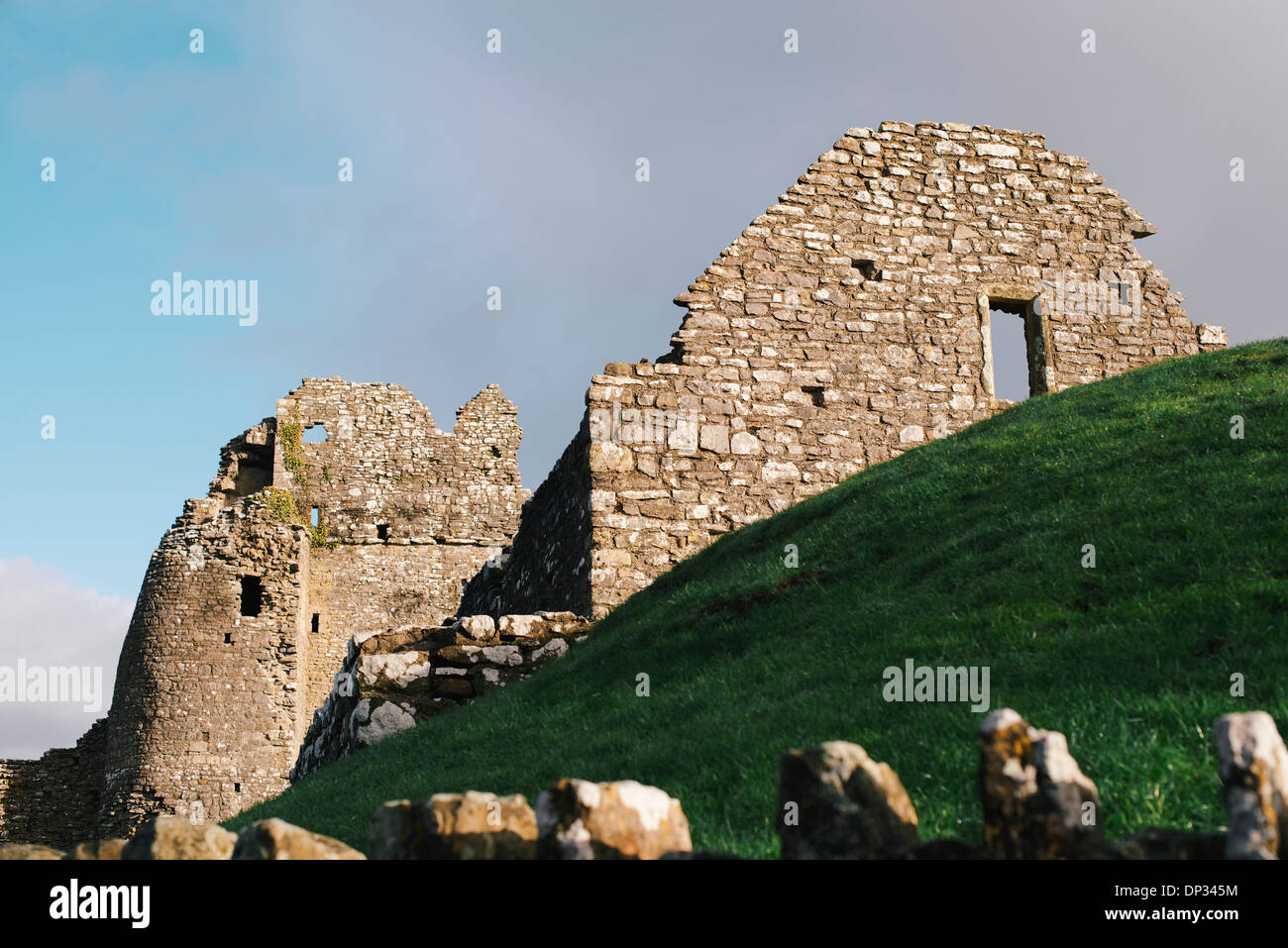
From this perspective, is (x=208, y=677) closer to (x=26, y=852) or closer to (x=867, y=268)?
(x=867, y=268)

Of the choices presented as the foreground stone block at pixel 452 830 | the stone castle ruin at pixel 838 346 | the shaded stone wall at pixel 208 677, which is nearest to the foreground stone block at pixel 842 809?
the foreground stone block at pixel 452 830

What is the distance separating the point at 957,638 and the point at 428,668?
584cm

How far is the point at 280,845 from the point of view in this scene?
270 cm

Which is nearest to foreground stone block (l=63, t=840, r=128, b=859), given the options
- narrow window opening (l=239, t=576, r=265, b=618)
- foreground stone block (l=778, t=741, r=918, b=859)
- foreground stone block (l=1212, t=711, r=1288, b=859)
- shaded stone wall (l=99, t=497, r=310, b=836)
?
foreground stone block (l=778, t=741, r=918, b=859)

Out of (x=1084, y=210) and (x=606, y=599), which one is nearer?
(x=606, y=599)

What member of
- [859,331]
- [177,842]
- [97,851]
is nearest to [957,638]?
[177,842]

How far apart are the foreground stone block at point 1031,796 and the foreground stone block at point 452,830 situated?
1.24 meters

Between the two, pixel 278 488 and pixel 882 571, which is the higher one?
pixel 278 488

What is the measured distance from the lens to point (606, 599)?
38.0 ft

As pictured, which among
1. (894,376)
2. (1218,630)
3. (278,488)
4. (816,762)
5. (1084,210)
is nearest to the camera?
(816,762)
